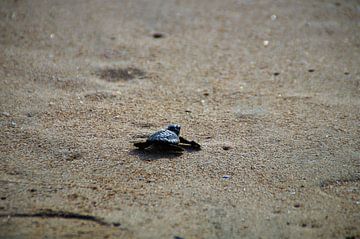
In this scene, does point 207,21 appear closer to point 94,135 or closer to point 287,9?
point 287,9

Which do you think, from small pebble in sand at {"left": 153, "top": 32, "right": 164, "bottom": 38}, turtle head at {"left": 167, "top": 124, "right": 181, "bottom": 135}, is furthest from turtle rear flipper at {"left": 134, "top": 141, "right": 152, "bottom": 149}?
small pebble in sand at {"left": 153, "top": 32, "right": 164, "bottom": 38}

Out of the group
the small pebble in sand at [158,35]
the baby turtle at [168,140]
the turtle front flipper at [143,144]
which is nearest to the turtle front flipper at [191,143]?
the baby turtle at [168,140]

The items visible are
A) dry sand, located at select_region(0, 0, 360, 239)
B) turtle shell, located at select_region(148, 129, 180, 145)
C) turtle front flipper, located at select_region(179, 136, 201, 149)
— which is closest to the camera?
dry sand, located at select_region(0, 0, 360, 239)

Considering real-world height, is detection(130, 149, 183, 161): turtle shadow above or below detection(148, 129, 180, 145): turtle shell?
below

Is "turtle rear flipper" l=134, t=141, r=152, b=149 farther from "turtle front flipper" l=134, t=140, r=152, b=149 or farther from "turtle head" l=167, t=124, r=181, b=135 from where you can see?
"turtle head" l=167, t=124, r=181, b=135

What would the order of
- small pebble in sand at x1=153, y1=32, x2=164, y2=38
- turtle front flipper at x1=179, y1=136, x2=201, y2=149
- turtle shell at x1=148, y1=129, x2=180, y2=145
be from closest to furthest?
turtle shell at x1=148, y1=129, x2=180, y2=145, turtle front flipper at x1=179, y1=136, x2=201, y2=149, small pebble in sand at x1=153, y1=32, x2=164, y2=38

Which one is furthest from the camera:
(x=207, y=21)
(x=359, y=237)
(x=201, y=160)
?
(x=207, y=21)

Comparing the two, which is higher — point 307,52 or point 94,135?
point 307,52

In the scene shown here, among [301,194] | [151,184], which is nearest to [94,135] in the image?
[151,184]
